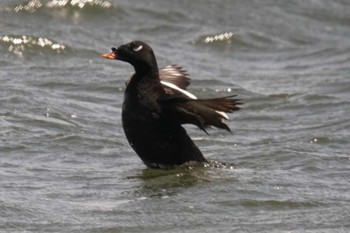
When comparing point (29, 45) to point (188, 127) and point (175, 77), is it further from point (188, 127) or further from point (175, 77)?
point (175, 77)

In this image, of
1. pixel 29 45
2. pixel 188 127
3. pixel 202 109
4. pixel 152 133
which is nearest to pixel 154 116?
pixel 152 133

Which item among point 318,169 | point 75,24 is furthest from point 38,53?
point 318,169

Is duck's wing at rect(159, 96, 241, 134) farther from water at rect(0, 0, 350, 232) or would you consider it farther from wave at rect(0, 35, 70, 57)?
wave at rect(0, 35, 70, 57)

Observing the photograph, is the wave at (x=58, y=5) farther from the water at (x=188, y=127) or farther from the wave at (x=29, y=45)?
the wave at (x=29, y=45)

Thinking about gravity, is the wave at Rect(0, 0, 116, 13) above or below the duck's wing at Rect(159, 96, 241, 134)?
above

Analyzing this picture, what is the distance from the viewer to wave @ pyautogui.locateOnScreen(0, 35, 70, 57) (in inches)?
613

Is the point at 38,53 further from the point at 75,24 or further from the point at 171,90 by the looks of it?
the point at 171,90

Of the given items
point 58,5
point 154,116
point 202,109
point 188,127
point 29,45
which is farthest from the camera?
point 58,5

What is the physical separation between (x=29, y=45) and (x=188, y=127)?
4.07m

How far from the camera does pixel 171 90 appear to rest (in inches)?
405

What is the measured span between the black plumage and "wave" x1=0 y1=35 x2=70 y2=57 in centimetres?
597

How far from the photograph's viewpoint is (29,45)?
51.5ft

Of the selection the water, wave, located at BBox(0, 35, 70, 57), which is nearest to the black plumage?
the water

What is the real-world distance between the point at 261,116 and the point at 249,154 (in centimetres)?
246
